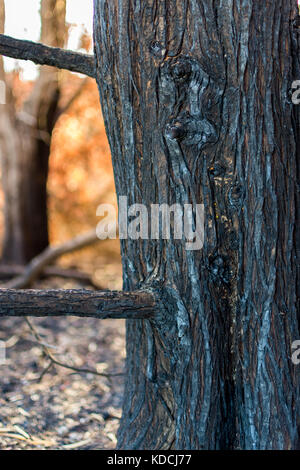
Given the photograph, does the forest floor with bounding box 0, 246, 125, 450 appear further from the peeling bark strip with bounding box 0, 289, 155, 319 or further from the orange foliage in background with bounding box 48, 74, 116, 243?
the orange foliage in background with bounding box 48, 74, 116, 243

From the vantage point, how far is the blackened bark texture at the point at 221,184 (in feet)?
5.88

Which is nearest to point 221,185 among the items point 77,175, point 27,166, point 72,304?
point 72,304

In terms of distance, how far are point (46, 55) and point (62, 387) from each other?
7.81 ft

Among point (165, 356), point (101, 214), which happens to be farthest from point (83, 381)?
point (101, 214)

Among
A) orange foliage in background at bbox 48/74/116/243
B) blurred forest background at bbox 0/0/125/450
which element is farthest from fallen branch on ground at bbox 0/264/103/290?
orange foliage in background at bbox 48/74/116/243

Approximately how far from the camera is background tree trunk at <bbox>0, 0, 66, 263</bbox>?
18.9ft

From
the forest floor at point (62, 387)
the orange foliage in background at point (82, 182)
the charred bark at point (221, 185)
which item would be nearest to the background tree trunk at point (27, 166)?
the orange foliage in background at point (82, 182)

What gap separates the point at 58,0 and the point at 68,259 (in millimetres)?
4550

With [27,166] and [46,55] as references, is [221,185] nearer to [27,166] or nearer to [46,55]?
[46,55]

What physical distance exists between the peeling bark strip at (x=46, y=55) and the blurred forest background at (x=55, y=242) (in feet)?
4.31

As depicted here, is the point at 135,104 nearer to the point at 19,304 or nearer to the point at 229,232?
the point at 229,232

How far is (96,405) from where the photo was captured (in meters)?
3.35

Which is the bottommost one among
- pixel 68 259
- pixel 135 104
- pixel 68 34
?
pixel 135 104

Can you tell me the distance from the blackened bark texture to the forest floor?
0.92 m
